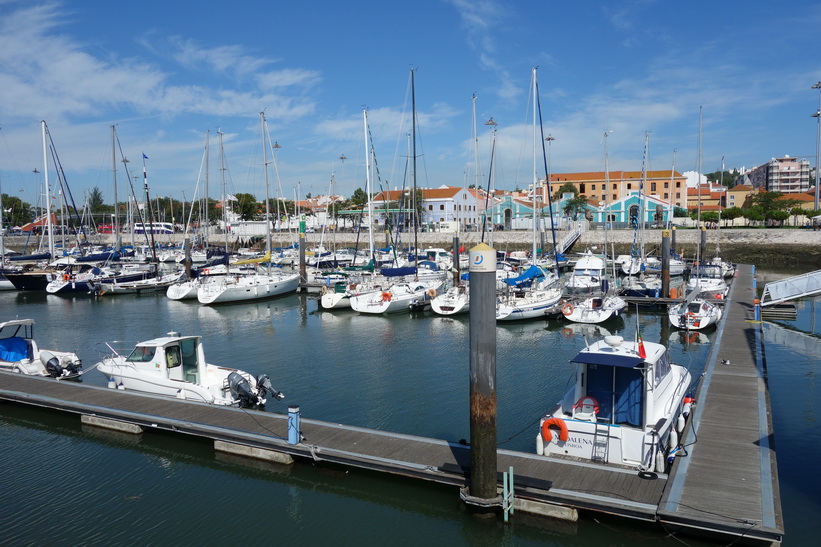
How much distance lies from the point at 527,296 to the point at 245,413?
20.6 m

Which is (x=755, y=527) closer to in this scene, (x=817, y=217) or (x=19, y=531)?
(x=19, y=531)

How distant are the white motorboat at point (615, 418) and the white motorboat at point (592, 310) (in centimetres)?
1887

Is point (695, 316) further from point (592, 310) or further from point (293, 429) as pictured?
point (293, 429)

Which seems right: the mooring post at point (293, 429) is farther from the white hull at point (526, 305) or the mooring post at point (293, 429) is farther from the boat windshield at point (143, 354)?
the white hull at point (526, 305)

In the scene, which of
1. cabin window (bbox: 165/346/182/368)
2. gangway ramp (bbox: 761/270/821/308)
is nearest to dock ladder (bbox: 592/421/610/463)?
cabin window (bbox: 165/346/182/368)

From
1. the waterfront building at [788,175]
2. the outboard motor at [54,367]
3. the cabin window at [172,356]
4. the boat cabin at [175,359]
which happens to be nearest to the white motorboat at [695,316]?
the boat cabin at [175,359]

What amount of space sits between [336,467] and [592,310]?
71.4ft

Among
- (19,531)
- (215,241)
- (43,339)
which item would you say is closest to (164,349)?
(19,531)

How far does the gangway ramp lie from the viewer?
31.2 metres

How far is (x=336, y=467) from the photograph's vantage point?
507 inches

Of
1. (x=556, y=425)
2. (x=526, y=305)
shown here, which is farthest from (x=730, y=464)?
(x=526, y=305)

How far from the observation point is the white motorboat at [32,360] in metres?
19.4

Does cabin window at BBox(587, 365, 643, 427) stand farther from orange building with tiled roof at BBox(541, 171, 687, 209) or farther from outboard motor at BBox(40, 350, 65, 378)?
orange building with tiled roof at BBox(541, 171, 687, 209)

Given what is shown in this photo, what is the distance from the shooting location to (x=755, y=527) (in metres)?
9.05
